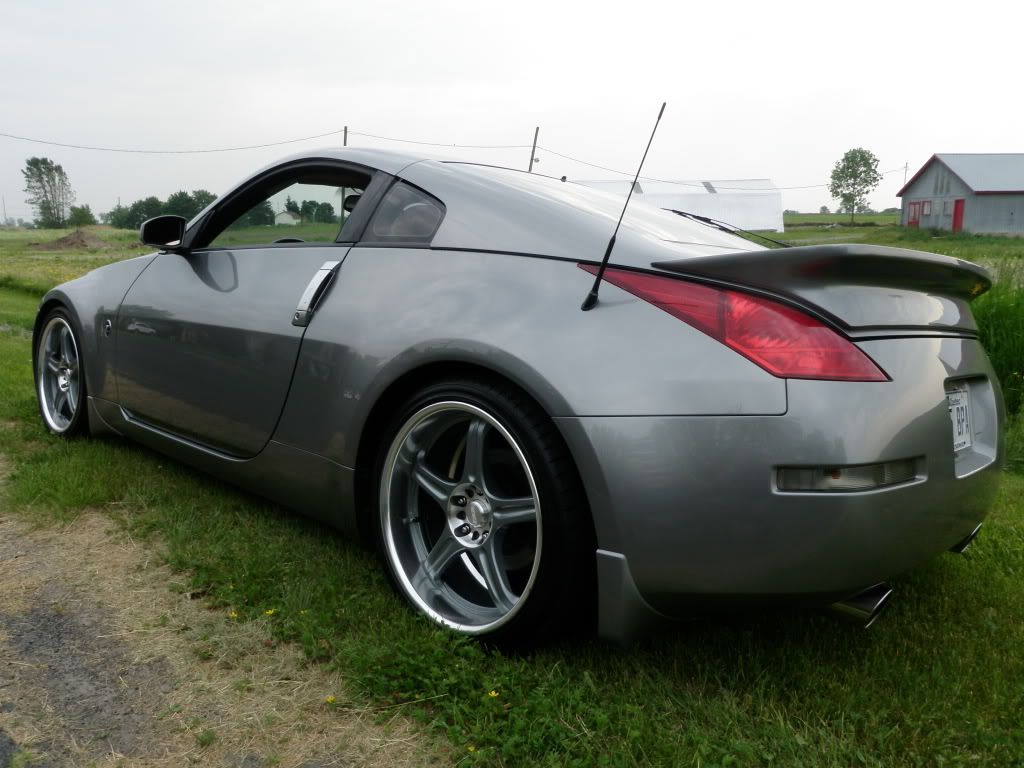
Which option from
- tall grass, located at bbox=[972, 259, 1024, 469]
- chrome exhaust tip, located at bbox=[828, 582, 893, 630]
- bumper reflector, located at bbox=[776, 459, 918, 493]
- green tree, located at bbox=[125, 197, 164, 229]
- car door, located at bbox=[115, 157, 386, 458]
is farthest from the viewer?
green tree, located at bbox=[125, 197, 164, 229]

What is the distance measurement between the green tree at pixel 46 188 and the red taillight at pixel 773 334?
129 meters

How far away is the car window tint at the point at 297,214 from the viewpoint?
10.2 feet

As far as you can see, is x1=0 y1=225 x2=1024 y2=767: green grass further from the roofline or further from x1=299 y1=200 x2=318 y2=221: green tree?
the roofline

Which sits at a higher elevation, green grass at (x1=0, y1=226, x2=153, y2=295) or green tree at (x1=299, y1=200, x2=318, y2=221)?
green tree at (x1=299, y1=200, x2=318, y2=221)

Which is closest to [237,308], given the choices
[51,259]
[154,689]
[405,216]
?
[405,216]

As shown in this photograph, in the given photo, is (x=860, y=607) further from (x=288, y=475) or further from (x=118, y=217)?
(x=118, y=217)

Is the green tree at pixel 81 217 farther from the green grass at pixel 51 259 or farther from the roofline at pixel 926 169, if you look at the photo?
the roofline at pixel 926 169

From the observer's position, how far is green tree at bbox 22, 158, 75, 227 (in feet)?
384

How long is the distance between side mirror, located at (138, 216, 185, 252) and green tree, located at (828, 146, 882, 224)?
104894 mm

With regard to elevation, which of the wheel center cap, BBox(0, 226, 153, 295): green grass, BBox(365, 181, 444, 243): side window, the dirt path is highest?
BBox(365, 181, 444, 243): side window

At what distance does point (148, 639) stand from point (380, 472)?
0.81 metres

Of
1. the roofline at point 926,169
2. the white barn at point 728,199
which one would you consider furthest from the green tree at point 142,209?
the roofline at point 926,169

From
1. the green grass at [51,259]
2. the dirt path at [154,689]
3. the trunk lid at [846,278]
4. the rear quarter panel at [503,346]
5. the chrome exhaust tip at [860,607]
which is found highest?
the trunk lid at [846,278]

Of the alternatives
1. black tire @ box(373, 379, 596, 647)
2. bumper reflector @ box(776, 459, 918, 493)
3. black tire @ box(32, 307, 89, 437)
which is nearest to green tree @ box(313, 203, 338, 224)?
black tire @ box(373, 379, 596, 647)
